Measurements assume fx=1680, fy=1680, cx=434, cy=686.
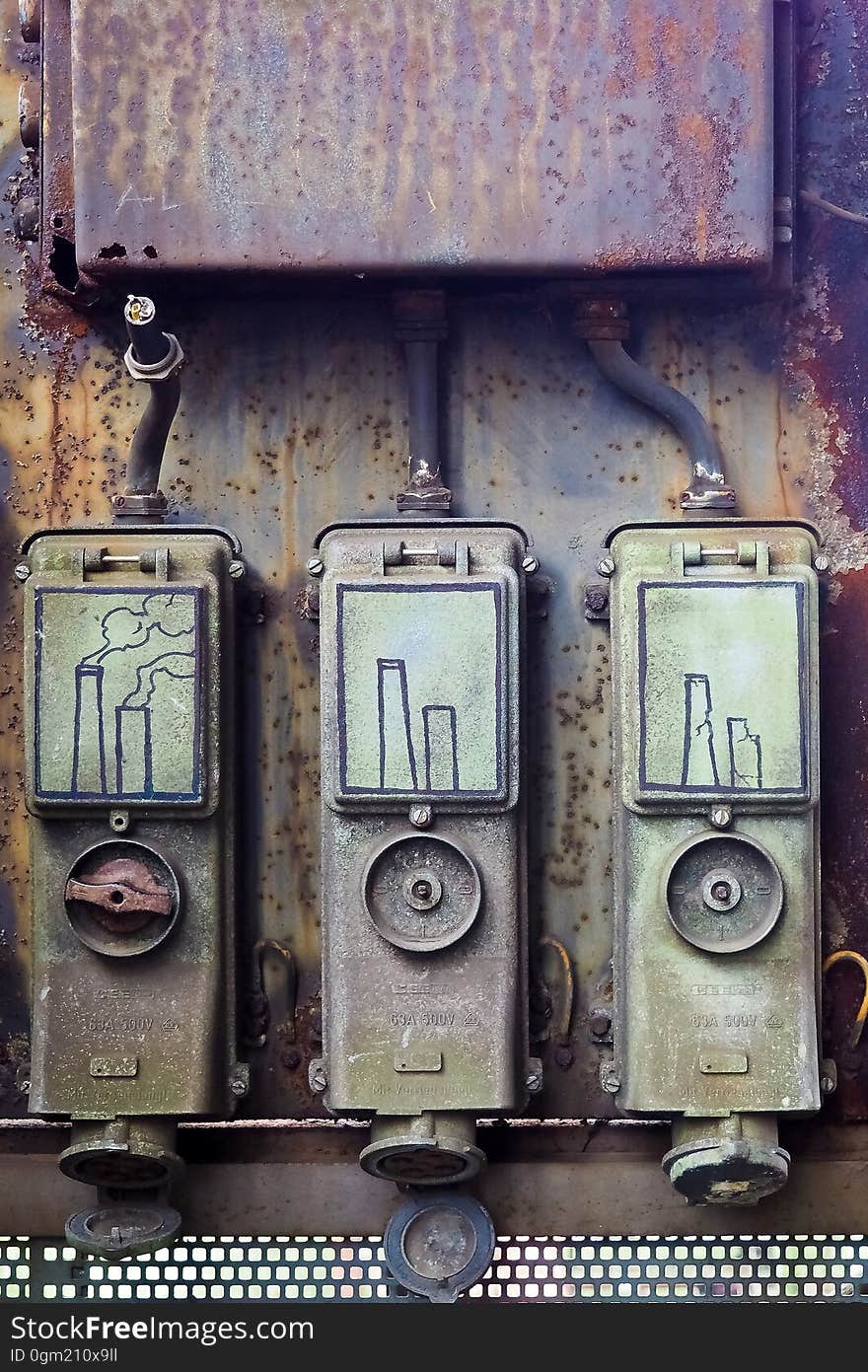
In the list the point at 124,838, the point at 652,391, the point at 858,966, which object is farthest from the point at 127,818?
the point at 858,966

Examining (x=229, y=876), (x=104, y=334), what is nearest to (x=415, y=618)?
(x=229, y=876)

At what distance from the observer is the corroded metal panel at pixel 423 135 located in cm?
377

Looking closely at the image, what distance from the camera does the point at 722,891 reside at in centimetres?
371

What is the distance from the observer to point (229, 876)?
3863mm

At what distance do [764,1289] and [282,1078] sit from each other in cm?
127

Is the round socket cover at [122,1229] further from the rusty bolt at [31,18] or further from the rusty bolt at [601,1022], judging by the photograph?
the rusty bolt at [31,18]

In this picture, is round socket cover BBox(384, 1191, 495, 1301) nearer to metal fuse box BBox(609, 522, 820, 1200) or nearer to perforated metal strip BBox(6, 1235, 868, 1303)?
perforated metal strip BBox(6, 1235, 868, 1303)

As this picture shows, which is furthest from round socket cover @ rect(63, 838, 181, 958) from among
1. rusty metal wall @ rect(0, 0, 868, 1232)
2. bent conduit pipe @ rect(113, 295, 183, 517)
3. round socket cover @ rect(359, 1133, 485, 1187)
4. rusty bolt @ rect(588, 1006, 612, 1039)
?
rusty bolt @ rect(588, 1006, 612, 1039)

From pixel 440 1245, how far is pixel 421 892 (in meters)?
0.88

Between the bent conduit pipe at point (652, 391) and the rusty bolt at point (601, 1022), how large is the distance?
121 cm

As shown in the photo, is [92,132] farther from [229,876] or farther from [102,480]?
[229,876]

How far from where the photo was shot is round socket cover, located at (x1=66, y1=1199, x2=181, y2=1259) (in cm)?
380

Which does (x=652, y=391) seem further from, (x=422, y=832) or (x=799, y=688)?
(x=422, y=832)

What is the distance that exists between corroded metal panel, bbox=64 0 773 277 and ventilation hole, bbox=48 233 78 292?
20 centimetres
